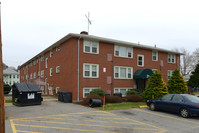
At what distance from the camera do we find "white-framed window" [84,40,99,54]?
61.6ft

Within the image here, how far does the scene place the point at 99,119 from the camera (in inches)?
386

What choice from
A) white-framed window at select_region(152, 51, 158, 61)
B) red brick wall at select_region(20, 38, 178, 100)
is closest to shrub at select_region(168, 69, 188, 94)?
red brick wall at select_region(20, 38, 178, 100)

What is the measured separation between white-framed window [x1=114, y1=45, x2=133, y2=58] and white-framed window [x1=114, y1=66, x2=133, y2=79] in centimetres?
167

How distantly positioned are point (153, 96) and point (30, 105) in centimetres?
1101

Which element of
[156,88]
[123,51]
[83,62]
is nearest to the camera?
[156,88]

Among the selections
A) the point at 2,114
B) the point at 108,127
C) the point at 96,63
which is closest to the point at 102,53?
the point at 96,63

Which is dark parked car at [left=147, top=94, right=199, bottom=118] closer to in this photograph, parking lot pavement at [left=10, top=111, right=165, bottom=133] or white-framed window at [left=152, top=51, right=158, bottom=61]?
parking lot pavement at [left=10, top=111, right=165, bottom=133]

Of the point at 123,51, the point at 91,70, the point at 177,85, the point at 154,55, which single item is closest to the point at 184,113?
the point at 177,85

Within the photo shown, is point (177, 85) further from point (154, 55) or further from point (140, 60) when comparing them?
point (154, 55)

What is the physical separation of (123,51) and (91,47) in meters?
4.80

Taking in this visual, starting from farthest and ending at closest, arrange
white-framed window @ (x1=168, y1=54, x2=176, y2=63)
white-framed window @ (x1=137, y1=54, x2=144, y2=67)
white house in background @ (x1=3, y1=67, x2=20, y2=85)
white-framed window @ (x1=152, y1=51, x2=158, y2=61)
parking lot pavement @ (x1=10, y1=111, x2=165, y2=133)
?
white house in background @ (x1=3, y1=67, x2=20, y2=85)
white-framed window @ (x1=168, y1=54, x2=176, y2=63)
white-framed window @ (x1=152, y1=51, x2=158, y2=61)
white-framed window @ (x1=137, y1=54, x2=144, y2=67)
parking lot pavement @ (x1=10, y1=111, x2=165, y2=133)

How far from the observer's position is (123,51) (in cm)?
2172

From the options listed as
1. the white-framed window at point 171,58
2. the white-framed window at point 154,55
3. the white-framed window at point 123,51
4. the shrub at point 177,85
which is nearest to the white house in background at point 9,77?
the white-framed window at point 123,51

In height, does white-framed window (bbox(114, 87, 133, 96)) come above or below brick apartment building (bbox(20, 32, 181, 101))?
below
